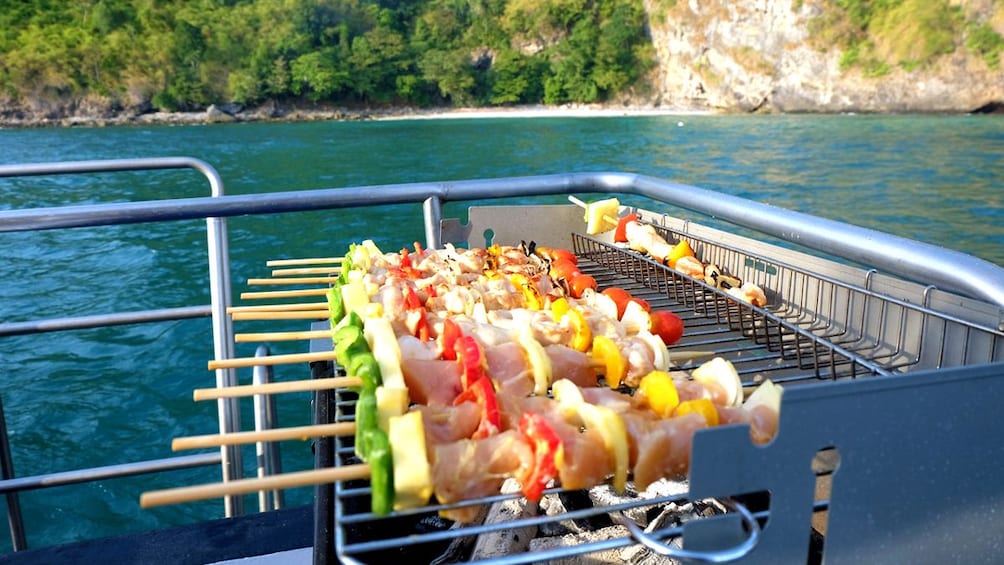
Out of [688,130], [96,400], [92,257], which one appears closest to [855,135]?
[688,130]

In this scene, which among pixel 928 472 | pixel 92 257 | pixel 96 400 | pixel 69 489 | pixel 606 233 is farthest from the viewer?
pixel 92 257

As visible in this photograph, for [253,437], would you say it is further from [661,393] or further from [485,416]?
[661,393]

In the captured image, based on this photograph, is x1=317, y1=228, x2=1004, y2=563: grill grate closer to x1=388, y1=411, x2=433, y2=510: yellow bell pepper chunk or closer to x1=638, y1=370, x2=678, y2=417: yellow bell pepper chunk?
x1=388, y1=411, x2=433, y2=510: yellow bell pepper chunk

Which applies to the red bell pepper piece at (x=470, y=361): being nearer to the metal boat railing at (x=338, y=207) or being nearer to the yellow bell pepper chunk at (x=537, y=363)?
the yellow bell pepper chunk at (x=537, y=363)

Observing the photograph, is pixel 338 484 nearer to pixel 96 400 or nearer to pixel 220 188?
pixel 220 188

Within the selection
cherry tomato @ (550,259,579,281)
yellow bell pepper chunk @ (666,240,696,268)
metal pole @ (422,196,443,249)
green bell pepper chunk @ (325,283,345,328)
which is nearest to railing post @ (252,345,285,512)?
green bell pepper chunk @ (325,283,345,328)

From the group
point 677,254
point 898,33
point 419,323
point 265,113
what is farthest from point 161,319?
point 265,113
